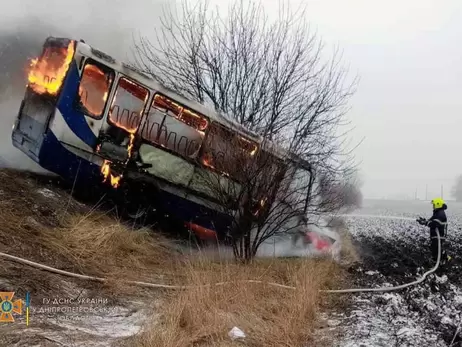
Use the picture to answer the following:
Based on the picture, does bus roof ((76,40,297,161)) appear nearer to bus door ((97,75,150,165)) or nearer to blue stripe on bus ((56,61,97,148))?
bus door ((97,75,150,165))

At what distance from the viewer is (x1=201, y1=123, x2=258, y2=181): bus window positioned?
299 inches

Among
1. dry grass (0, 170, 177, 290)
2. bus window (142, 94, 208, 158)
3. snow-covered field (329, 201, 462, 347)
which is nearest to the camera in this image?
snow-covered field (329, 201, 462, 347)

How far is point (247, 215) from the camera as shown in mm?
7938

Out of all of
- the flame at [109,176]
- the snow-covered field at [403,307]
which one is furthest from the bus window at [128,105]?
the snow-covered field at [403,307]

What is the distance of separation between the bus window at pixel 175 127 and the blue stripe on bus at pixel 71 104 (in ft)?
4.09

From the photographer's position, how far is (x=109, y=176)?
8.86 metres

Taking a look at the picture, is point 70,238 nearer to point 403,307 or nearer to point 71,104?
point 71,104

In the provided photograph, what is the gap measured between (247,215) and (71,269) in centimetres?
321

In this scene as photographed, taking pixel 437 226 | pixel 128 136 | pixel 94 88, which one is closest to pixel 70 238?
pixel 128 136

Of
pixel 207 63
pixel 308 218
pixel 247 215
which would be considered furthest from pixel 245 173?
pixel 207 63

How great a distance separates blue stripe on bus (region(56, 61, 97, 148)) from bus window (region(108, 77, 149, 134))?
0.54 meters

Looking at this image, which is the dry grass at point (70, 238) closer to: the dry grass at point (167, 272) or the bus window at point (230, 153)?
the dry grass at point (167, 272)

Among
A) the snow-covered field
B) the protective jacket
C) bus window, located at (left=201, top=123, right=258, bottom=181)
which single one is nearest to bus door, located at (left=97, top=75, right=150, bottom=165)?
bus window, located at (left=201, top=123, right=258, bottom=181)

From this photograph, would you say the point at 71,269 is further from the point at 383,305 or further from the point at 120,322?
the point at 383,305
